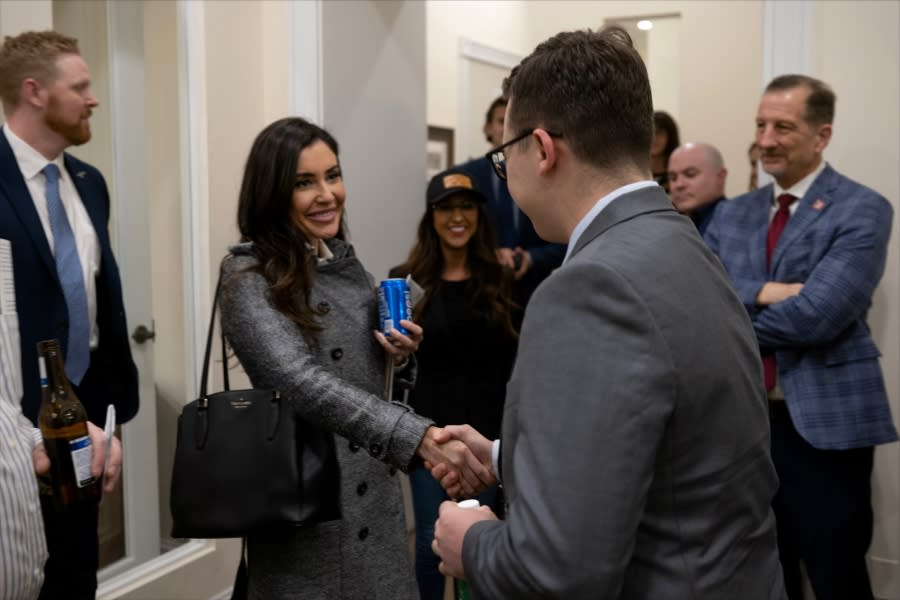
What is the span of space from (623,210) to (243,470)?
3.12 ft

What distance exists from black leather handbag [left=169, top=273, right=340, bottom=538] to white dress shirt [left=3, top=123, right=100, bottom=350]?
0.92 metres

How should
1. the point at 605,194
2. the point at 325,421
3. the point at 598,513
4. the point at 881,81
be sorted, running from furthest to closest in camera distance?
the point at 881,81 → the point at 325,421 → the point at 605,194 → the point at 598,513

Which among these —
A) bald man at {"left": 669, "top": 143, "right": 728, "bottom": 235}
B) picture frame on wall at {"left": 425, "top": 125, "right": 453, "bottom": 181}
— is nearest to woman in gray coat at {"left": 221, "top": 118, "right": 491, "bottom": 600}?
bald man at {"left": 669, "top": 143, "right": 728, "bottom": 235}

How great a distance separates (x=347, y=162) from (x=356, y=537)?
6.33ft

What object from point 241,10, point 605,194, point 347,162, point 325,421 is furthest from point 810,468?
point 241,10

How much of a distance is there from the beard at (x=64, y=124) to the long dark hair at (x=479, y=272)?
3.73 feet

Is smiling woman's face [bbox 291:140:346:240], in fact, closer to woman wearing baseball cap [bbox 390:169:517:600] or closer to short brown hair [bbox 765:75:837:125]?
woman wearing baseball cap [bbox 390:169:517:600]

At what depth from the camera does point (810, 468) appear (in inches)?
93.0

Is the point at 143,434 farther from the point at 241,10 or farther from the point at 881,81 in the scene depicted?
the point at 881,81

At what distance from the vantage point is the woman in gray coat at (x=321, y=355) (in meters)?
1.58

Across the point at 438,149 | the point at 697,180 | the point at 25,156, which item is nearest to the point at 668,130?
the point at 697,180

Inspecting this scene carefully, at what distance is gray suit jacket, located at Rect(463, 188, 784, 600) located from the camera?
2.67 feet

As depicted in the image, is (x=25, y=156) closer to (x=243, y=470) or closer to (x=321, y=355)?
(x=321, y=355)

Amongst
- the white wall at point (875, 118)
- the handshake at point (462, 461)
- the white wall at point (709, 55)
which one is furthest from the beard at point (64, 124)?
the white wall at point (709, 55)
